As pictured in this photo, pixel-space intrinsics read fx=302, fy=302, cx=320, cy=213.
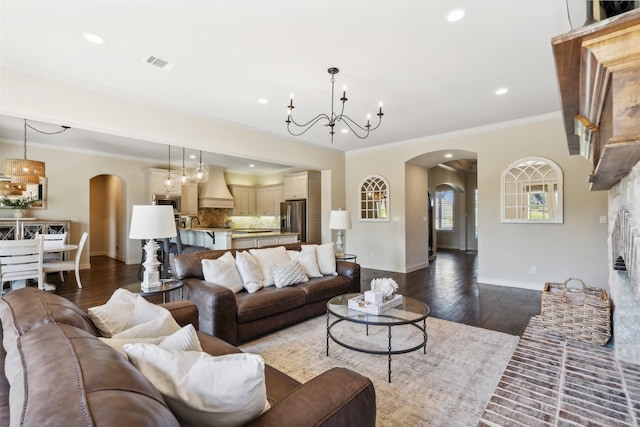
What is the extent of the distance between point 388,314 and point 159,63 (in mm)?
3326

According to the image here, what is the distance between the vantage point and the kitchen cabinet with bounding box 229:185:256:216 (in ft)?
31.6

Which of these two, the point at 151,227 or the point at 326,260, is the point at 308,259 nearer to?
the point at 326,260

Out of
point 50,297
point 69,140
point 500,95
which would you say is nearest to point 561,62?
point 50,297

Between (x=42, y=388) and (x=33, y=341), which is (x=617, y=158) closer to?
(x=42, y=388)

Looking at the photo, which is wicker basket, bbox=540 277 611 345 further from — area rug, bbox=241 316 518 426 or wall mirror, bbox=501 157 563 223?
wall mirror, bbox=501 157 563 223

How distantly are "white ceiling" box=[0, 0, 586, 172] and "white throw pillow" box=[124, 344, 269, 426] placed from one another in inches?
70.0

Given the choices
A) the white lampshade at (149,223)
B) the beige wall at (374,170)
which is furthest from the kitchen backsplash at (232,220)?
the white lampshade at (149,223)

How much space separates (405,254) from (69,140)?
23.5 feet

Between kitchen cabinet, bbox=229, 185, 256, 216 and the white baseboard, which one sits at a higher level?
kitchen cabinet, bbox=229, 185, 256, 216

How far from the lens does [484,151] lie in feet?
17.7

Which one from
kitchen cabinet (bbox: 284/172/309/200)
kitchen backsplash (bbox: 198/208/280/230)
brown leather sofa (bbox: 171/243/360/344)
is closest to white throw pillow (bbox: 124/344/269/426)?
brown leather sofa (bbox: 171/243/360/344)

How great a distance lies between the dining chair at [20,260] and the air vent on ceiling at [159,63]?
9.90 feet

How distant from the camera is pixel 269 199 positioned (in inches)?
383

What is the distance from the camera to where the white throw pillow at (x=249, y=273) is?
320 cm
